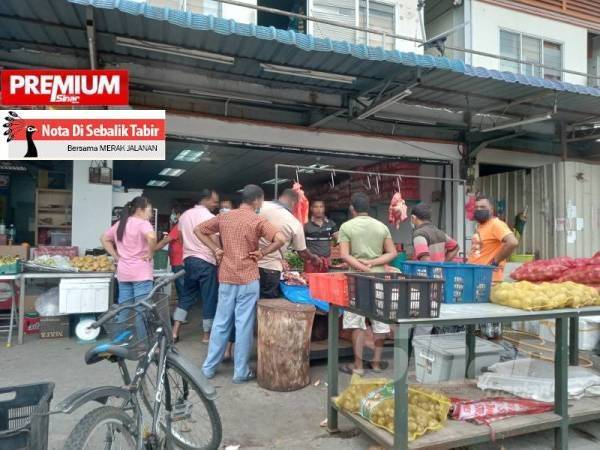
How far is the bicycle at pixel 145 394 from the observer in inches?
92.1

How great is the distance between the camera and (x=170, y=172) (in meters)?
14.2

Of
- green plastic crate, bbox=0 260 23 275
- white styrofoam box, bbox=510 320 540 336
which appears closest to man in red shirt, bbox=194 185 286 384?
green plastic crate, bbox=0 260 23 275

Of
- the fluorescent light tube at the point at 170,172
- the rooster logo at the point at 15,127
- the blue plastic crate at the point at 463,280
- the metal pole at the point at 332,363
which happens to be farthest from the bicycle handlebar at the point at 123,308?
the fluorescent light tube at the point at 170,172

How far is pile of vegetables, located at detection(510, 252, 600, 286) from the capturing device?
161 inches

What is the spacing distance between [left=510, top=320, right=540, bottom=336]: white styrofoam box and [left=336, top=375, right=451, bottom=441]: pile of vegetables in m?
3.70

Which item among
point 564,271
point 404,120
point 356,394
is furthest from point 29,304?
point 404,120

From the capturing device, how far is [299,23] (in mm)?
9328

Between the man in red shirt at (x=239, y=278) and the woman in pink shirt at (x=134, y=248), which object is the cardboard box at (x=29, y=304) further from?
the man in red shirt at (x=239, y=278)

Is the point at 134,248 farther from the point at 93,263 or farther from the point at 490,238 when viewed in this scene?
the point at 490,238

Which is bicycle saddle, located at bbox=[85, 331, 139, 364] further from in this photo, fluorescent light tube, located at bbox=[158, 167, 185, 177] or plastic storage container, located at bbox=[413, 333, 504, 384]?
fluorescent light tube, located at bbox=[158, 167, 185, 177]

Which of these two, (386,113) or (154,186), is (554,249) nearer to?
(386,113)

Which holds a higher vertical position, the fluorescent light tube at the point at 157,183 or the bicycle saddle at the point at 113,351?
the fluorescent light tube at the point at 157,183

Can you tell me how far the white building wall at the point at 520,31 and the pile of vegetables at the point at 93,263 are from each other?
8.46m

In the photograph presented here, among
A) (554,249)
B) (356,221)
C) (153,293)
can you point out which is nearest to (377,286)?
(153,293)
